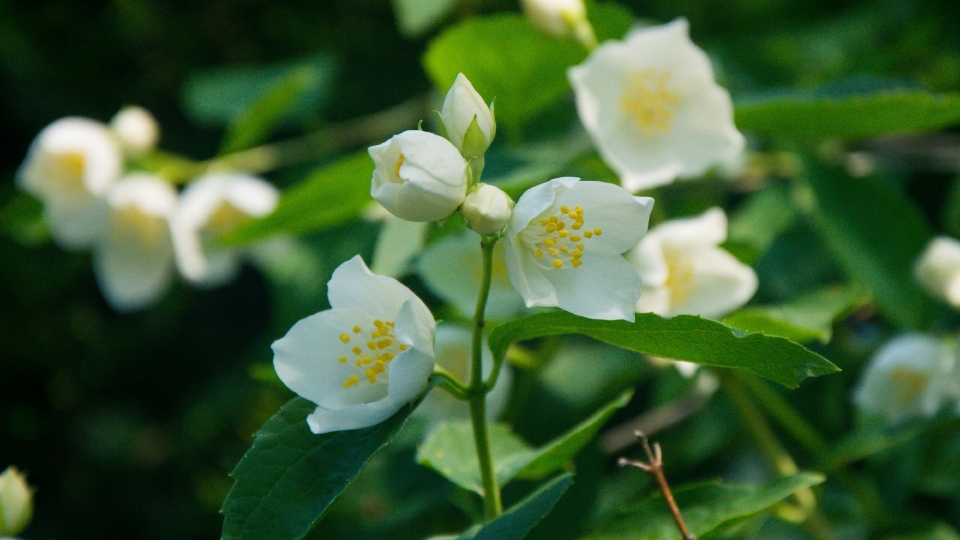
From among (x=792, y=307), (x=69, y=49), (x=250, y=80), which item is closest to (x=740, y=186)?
(x=792, y=307)

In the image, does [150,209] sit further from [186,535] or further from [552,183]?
[552,183]

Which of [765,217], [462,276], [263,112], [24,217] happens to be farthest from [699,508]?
[24,217]

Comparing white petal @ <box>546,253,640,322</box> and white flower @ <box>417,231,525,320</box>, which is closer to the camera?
white petal @ <box>546,253,640,322</box>

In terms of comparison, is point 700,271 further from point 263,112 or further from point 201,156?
point 201,156

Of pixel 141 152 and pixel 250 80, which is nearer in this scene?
pixel 141 152

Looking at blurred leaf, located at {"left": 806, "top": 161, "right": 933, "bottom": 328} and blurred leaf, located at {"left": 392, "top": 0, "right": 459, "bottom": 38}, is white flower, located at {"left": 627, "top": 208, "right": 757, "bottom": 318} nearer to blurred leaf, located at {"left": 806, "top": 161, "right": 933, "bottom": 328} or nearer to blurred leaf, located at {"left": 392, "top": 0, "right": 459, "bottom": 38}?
blurred leaf, located at {"left": 806, "top": 161, "right": 933, "bottom": 328}

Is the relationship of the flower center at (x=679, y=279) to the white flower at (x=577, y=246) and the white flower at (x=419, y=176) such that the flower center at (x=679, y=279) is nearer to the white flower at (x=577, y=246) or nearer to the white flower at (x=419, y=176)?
the white flower at (x=577, y=246)

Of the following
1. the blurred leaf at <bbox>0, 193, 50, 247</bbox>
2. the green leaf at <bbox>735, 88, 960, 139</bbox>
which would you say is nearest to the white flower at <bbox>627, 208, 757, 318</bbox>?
the green leaf at <bbox>735, 88, 960, 139</bbox>
